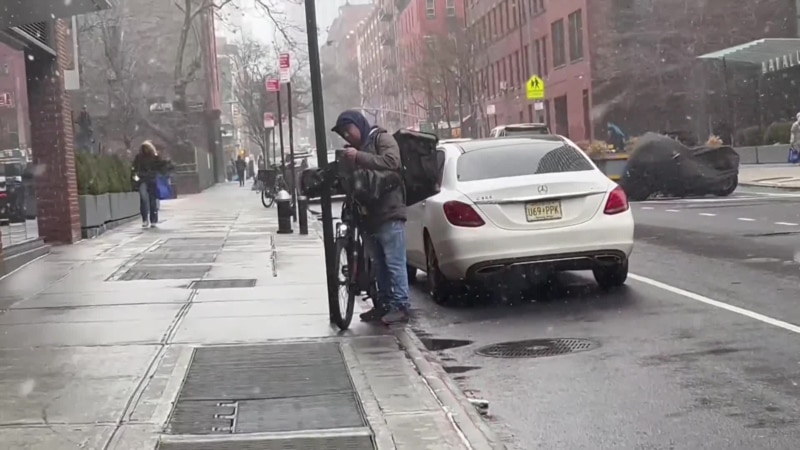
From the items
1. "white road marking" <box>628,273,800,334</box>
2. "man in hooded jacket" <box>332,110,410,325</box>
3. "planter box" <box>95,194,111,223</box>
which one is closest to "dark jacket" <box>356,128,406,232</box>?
"man in hooded jacket" <box>332,110,410,325</box>

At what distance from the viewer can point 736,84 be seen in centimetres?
4753

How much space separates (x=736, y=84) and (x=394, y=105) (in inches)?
1400

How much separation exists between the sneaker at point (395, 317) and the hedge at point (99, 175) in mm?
10919

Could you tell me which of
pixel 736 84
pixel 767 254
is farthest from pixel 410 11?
pixel 767 254

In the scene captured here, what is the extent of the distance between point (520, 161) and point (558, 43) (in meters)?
44.2

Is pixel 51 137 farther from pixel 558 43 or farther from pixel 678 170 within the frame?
pixel 558 43

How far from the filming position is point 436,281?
10.3 m

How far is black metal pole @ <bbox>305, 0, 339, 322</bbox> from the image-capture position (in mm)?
8664

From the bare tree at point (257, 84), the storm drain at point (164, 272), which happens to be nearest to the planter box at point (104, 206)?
Result: the storm drain at point (164, 272)

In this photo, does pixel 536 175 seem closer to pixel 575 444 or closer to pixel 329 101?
pixel 575 444

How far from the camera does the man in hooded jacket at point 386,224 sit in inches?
340

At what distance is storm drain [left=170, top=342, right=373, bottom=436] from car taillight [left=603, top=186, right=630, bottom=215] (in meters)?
3.15

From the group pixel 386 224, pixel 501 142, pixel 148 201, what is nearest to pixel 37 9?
pixel 501 142

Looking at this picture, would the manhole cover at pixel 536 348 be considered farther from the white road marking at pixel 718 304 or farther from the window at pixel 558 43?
the window at pixel 558 43
